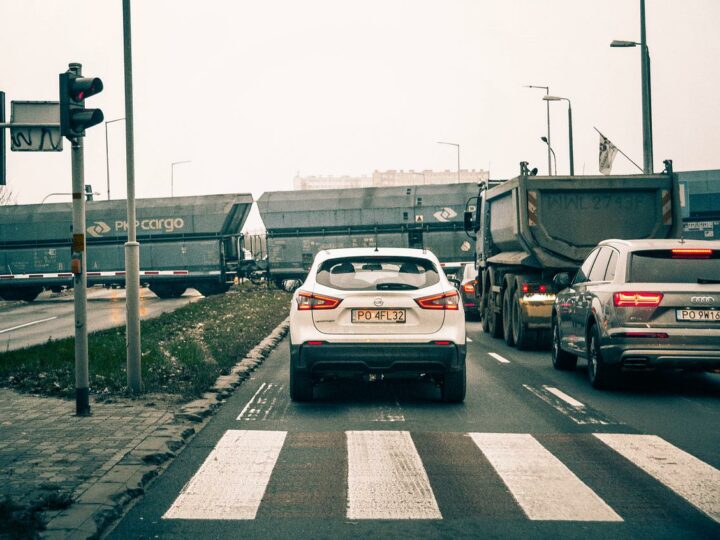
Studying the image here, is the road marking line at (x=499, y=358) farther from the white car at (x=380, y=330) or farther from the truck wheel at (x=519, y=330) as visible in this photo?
the white car at (x=380, y=330)

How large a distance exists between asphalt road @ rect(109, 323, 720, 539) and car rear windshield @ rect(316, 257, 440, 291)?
3.90 feet

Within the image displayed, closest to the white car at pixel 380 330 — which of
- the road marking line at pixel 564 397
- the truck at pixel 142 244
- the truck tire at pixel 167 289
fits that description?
the road marking line at pixel 564 397

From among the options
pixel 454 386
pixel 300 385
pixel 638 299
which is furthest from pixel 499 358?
pixel 300 385

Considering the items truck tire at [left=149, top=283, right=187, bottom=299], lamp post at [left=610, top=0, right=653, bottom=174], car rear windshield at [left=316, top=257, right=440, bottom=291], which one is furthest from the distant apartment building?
car rear windshield at [left=316, top=257, right=440, bottom=291]

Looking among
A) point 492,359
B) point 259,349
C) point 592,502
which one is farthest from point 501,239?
point 592,502

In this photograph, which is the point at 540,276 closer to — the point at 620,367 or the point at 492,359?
the point at 492,359

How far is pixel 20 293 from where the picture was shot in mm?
43000

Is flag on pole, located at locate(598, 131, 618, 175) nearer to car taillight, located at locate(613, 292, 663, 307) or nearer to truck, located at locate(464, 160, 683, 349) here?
truck, located at locate(464, 160, 683, 349)

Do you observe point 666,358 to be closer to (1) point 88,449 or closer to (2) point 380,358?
(2) point 380,358

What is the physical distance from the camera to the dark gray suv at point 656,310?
10266 mm

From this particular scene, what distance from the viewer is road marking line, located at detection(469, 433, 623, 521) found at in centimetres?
545

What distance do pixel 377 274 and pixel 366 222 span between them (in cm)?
2995

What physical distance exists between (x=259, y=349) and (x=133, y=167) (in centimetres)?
604

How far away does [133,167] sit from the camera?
10188 mm
